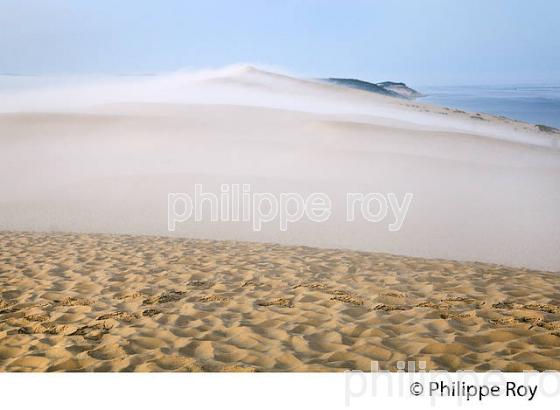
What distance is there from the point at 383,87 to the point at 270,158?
1.87m

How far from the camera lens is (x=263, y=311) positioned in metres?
3.18

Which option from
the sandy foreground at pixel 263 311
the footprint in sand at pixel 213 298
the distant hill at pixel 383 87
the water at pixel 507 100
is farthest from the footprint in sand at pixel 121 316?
the water at pixel 507 100

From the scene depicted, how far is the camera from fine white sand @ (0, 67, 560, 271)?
19.8ft

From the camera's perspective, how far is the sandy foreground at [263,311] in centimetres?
255

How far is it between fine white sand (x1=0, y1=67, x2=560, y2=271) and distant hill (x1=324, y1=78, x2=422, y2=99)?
0.92ft

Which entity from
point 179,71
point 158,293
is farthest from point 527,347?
point 179,71

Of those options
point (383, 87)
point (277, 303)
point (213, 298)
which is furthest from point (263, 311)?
point (383, 87)

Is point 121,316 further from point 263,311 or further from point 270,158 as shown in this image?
point 270,158

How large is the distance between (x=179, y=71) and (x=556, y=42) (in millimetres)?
4866

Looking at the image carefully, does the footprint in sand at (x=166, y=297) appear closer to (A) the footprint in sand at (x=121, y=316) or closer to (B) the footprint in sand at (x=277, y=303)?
(A) the footprint in sand at (x=121, y=316)

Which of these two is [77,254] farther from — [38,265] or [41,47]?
[41,47]
